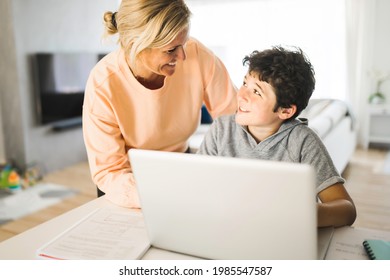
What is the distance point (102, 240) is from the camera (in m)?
0.86

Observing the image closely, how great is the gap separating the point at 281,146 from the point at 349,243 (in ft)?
1.08

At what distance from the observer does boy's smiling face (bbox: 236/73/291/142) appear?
1.08 metres

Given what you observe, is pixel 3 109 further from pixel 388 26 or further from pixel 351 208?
pixel 388 26

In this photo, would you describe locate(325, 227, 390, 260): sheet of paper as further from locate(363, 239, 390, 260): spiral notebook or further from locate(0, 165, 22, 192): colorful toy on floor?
locate(0, 165, 22, 192): colorful toy on floor

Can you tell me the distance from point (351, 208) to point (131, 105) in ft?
2.43

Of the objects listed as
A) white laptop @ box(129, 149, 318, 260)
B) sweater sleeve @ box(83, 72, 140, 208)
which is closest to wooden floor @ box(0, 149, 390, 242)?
sweater sleeve @ box(83, 72, 140, 208)

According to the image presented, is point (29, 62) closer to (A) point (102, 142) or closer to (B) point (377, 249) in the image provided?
(A) point (102, 142)

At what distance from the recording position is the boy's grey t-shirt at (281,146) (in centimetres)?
100

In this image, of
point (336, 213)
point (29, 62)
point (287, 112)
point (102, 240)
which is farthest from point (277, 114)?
point (29, 62)

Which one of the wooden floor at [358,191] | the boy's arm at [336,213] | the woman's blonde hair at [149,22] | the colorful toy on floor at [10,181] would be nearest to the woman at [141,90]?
the woman's blonde hair at [149,22]

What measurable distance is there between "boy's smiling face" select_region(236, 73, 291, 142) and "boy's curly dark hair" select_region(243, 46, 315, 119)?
0.6 inches

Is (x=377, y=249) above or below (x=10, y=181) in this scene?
above
